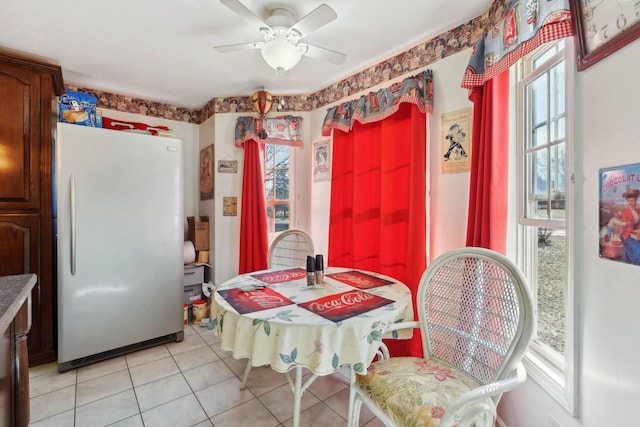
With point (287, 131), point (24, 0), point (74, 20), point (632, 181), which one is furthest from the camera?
point (287, 131)

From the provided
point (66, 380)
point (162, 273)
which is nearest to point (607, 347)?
point (162, 273)

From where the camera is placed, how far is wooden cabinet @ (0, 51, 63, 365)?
6.75 ft

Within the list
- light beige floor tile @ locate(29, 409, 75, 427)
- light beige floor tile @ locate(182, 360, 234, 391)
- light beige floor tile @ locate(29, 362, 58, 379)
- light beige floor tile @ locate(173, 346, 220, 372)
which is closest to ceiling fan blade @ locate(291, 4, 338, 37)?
light beige floor tile @ locate(182, 360, 234, 391)

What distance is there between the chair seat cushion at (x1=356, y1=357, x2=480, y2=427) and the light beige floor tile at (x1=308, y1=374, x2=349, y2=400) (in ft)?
2.44

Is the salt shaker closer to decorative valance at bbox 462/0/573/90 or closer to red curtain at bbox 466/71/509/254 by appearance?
red curtain at bbox 466/71/509/254

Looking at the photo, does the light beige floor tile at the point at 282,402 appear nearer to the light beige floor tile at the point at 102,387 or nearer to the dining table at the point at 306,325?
the dining table at the point at 306,325

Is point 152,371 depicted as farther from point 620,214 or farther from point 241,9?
point 620,214

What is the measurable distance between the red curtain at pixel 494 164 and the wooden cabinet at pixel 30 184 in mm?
3079

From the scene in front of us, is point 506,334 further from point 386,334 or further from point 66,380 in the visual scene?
point 66,380

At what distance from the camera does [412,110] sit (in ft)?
6.81

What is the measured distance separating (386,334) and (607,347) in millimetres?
794

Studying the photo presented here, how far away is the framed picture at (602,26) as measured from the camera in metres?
0.87

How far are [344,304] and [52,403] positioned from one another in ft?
6.60

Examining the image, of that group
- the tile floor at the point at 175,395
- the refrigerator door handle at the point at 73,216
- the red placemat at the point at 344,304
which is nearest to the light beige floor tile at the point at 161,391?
the tile floor at the point at 175,395
